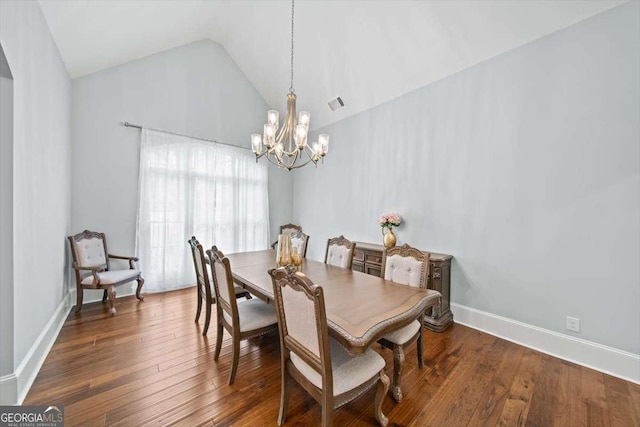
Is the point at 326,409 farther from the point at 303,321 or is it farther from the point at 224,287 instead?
the point at 224,287

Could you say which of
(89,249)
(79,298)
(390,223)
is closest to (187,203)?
(89,249)

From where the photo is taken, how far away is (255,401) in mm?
1775

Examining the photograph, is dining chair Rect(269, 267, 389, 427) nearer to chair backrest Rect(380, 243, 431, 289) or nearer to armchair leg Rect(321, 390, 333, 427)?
armchair leg Rect(321, 390, 333, 427)

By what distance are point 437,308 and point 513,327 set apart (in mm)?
759

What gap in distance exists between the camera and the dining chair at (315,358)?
1.27m

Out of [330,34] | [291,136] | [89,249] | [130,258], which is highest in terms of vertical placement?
[330,34]

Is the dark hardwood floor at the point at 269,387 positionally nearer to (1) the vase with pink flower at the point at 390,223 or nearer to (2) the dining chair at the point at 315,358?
(2) the dining chair at the point at 315,358

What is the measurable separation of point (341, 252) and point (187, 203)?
295cm

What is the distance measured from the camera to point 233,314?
1945 millimetres

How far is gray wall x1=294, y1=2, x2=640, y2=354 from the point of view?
2.14 m

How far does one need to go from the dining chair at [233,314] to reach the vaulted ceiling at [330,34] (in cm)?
280

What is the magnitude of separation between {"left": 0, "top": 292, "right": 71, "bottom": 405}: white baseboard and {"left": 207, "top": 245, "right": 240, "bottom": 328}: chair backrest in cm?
129

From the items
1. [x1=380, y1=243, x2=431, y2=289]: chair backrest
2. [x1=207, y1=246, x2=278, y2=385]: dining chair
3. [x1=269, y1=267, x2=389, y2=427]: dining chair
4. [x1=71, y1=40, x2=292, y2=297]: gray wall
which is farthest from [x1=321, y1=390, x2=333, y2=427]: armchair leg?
[x1=71, y1=40, x2=292, y2=297]: gray wall

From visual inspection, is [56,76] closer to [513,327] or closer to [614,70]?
[614,70]
